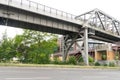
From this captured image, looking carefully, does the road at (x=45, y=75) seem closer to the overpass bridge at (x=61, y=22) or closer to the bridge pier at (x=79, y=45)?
the overpass bridge at (x=61, y=22)

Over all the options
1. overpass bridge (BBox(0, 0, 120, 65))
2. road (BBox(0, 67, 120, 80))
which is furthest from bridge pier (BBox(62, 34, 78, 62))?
road (BBox(0, 67, 120, 80))

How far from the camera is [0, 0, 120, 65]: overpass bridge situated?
38.0 metres

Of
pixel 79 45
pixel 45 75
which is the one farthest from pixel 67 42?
pixel 45 75

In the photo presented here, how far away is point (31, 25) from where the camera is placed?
45.3 m

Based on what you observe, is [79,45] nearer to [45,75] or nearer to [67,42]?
[67,42]

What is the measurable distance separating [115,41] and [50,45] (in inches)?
862

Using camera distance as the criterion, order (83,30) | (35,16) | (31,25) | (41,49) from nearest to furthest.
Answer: (35,16), (31,25), (83,30), (41,49)

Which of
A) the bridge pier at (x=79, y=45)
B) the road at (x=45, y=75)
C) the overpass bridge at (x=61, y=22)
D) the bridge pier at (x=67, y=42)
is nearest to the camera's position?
the road at (x=45, y=75)

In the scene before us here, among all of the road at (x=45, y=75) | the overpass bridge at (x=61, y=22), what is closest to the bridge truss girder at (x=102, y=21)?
the overpass bridge at (x=61, y=22)

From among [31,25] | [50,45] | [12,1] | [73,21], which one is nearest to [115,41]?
[50,45]

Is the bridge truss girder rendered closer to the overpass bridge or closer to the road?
the overpass bridge

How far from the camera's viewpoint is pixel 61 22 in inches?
1898

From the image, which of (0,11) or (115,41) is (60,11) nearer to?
(0,11)

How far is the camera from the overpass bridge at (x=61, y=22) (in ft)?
125
